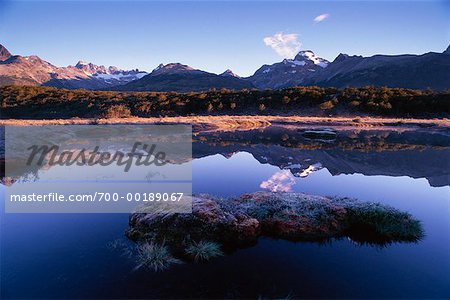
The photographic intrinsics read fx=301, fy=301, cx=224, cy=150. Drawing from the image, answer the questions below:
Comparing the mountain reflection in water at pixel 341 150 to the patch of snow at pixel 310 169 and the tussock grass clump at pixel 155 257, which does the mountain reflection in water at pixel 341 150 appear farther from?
the tussock grass clump at pixel 155 257

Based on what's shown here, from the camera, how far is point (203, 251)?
293 inches

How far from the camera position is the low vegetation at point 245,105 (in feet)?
170

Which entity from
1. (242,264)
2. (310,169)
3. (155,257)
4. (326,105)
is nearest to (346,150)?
(310,169)

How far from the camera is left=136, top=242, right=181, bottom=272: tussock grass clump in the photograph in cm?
692

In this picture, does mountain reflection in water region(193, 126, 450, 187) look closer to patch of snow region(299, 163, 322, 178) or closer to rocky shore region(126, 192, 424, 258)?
patch of snow region(299, 163, 322, 178)

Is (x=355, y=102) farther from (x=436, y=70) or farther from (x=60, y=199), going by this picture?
(x=436, y=70)

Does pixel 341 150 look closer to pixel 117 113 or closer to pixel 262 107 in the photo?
pixel 262 107

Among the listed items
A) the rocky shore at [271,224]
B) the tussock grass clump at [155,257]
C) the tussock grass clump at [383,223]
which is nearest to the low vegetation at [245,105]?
the rocky shore at [271,224]

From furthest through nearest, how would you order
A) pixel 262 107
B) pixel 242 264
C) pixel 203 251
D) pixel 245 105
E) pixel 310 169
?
pixel 245 105 → pixel 262 107 → pixel 310 169 → pixel 203 251 → pixel 242 264

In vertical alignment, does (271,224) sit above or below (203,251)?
above

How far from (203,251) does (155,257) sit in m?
1.16

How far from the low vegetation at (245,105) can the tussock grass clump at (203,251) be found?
144 ft

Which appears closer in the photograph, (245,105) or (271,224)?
(271,224)

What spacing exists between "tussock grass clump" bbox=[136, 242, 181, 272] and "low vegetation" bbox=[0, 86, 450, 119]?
143ft
